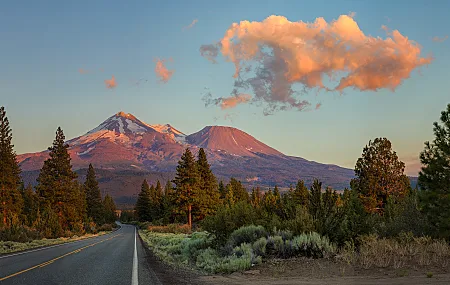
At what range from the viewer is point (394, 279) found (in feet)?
31.7

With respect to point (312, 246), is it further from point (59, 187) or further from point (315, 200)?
point (59, 187)

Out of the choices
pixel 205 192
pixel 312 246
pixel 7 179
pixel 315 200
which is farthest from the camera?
pixel 205 192

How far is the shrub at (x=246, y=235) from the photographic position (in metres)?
15.3

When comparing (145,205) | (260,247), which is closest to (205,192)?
(145,205)

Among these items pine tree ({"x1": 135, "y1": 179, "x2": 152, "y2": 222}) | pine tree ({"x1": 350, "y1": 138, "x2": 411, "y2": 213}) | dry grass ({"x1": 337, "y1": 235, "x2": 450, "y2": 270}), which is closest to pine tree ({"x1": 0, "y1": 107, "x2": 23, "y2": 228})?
pine tree ({"x1": 350, "y1": 138, "x2": 411, "y2": 213})

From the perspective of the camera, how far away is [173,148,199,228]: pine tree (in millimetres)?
60750

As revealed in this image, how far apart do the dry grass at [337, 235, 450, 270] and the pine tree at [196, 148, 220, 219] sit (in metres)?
50.0

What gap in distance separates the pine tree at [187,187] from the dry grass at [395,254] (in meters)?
48.6

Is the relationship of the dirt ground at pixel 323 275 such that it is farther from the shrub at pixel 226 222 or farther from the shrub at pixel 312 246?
the shrub at pixel 226 222

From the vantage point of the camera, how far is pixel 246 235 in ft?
51.4

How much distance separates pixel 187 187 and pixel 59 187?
18.0 metres

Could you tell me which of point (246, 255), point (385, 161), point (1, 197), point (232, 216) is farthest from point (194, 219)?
point (246, 255)

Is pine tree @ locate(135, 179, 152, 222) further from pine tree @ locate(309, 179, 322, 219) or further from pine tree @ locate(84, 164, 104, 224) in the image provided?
pine tree @ locate(309, 179, 322, 219)

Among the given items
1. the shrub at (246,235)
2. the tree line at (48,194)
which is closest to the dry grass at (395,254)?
the shrub at (246,235)
